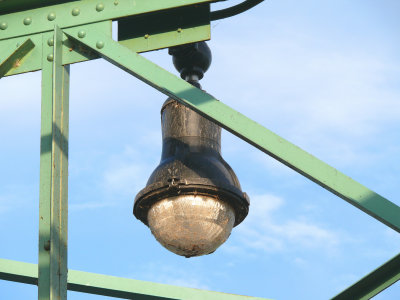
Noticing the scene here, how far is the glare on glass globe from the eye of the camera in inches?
178

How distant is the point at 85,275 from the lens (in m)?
4.73

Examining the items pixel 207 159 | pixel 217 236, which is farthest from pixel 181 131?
pixel 217 236

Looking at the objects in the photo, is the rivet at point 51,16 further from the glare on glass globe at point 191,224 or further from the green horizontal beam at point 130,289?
the green horizontal beam at point 130,289

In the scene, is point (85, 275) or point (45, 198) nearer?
point (45, 198)

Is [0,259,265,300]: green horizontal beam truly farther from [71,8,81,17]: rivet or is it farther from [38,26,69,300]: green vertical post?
[71,8,81,17]: rivet

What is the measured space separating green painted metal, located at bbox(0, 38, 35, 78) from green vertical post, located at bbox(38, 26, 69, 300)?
8 cm

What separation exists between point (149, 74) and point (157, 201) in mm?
1055

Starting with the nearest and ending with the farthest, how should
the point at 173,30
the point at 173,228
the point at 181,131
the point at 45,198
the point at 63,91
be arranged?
1. the point at 45,198
2. the point at 63,91
3. the point at 173,30
4. the point at 173,228
5. the point at 181,131

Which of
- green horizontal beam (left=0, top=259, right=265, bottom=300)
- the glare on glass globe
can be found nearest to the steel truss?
the glare on glass globe

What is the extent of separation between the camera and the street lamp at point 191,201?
4527 mm


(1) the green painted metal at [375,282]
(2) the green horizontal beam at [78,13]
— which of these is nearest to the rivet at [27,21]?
(2) the green horizontal beam at [78,13]

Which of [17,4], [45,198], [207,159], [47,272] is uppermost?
[17,4]

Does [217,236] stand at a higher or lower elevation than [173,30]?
lower

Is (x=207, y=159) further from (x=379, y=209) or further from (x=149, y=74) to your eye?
(x=379, y=209)
